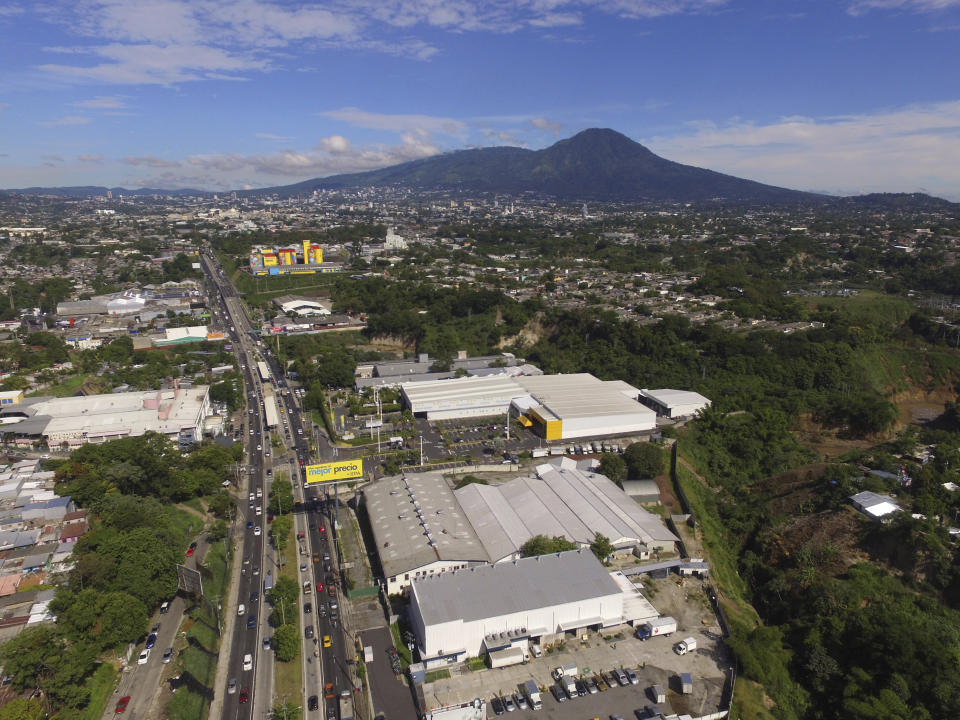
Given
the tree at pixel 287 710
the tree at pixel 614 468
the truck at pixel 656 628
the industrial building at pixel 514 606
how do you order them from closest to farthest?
the tree at pixel 287 710 < the industrial building at pixel 514 606 < the truck at pixel 656 628 < the tree at pixel 614 468

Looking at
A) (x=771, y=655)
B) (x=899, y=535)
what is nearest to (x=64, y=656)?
(x=771, y=655)

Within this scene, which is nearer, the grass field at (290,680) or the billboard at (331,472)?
the grass field at (290,680)

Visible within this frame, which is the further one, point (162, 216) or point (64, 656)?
point (162, 216)

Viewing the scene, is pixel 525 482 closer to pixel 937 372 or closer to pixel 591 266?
pixel 937 372

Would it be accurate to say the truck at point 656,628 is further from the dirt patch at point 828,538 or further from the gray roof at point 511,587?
the dirt patch at point 828,538

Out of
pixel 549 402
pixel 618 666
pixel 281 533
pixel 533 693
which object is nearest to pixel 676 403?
pixel 549 402

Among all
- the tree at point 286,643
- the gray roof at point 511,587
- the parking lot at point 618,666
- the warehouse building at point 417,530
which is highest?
the warehouse building at point 417,530

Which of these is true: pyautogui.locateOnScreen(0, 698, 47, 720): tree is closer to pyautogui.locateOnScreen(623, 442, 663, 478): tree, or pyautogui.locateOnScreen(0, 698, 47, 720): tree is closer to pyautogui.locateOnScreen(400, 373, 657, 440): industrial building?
pyautogui.locateOnScreen(400, 373, 657, 440): industrial building

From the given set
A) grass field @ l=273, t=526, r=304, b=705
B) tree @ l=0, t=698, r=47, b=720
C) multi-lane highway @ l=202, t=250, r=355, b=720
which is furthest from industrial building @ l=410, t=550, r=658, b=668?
tree @ l=0, t=698, r=47, b=720

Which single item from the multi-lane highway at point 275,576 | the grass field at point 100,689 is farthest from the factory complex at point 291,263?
the grass field at point 100,689
